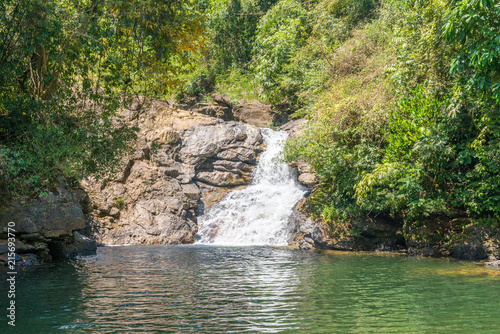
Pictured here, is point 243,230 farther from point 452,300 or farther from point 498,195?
point 452,300

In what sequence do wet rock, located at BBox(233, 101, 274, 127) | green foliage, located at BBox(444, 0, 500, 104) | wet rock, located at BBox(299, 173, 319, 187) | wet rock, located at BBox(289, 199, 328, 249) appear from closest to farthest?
green foliage, located at BBox(444, 0, 500, 104) → wet rock, located at BBox(289, 199, 328, 249) → wet rock, located at BBox(299, 173, 319, 187) → wet rock, located at BBox(233, 101, 274, 127)

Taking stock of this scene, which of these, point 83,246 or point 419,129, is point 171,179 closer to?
point 83,246

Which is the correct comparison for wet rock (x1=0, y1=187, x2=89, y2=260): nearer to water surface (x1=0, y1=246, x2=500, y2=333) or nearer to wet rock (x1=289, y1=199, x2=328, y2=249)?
water surface (x1=0, y1=246, x2=500, y2=333)

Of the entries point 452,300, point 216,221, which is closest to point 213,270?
point 452,300

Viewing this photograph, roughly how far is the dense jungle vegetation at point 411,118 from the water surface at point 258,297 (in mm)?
2865

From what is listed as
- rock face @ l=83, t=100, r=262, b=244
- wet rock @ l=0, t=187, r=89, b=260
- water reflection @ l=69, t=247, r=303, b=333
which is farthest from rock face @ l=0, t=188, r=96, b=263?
rock face @ l=83, t=100, r=262, b=244

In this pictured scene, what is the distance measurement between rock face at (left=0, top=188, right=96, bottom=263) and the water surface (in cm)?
90

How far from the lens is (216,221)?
75.9 ft

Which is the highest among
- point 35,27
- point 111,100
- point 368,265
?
point 35,27

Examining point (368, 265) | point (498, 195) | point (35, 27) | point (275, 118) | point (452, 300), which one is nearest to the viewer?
point (452, 300)

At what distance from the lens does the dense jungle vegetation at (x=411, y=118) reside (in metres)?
11.1

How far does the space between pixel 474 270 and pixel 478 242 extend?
10.1 ft

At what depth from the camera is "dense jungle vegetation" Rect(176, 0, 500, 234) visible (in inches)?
437

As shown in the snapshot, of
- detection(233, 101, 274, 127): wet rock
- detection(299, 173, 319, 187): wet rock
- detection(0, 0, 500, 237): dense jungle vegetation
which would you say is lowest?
detection(299, 173, 319, 187): wet rock
